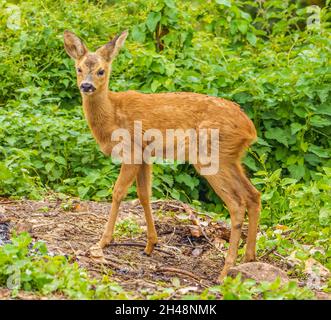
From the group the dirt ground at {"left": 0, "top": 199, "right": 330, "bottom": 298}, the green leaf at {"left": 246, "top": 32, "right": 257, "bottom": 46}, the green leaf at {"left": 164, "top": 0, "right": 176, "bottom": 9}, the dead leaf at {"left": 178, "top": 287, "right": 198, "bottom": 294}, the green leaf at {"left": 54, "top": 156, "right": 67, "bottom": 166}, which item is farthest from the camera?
the green leaf at {"left": 246, "top": 32, "right": 257, "bottom": 46}

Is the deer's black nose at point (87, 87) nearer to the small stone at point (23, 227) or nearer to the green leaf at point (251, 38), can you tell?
the small stone at point (23, 227)

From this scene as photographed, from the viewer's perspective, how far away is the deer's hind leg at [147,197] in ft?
25.9

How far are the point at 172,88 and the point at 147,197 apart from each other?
2.79 meters

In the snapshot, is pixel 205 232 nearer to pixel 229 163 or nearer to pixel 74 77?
pixel 229 163

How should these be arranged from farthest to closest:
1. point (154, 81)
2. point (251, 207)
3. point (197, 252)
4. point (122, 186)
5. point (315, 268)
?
point (154, 81) < point (197, 252) < point (122, 186) < point (251, 207) < point (315, 268)

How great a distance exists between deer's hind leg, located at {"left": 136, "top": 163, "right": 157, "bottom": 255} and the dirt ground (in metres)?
0.11

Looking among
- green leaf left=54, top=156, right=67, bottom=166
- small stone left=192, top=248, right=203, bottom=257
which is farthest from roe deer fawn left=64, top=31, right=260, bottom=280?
green leaf left=54, top=156, right=67, bottom=166

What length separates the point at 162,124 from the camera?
7988mm

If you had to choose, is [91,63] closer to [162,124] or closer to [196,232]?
[162,124]

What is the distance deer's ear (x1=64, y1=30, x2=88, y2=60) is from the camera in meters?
8.37

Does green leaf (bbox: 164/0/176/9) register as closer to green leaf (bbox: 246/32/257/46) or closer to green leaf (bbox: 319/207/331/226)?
green leaf (bbox: 246/32/257/46)

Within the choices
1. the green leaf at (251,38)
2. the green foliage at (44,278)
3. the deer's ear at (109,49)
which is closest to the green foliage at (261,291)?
the green foliage at (44,278)

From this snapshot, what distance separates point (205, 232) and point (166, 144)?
109cm

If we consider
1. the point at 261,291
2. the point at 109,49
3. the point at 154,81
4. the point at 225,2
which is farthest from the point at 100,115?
the point at 225,2
